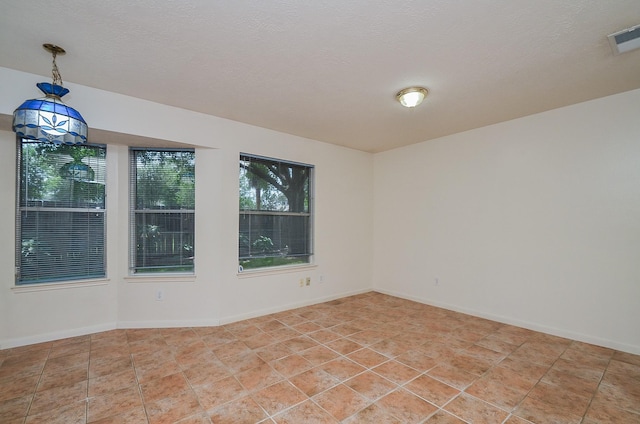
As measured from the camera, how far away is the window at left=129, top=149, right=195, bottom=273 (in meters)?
3.36

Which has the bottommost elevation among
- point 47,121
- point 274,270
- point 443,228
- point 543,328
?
point 543,328

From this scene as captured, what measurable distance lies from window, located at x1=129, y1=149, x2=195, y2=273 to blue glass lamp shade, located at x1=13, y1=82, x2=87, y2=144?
1.21m

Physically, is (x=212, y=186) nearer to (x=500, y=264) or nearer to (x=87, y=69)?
(x=87, y=69)

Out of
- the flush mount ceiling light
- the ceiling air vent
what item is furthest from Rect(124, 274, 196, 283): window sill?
the ceiling air vent

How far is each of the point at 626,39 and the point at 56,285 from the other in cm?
533

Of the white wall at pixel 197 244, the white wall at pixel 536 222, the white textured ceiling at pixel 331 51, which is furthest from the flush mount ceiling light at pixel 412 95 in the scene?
the white wall at pixel 197 244

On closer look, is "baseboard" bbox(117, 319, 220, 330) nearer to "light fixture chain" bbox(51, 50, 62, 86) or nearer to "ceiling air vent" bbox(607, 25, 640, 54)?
"light fixture chain" bbox(51, 50, 62, 86)

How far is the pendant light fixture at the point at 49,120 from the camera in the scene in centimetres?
197

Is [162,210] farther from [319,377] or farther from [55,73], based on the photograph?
[319,377]

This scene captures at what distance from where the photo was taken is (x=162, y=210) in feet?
11.2

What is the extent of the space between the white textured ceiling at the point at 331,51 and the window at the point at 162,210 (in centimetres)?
73

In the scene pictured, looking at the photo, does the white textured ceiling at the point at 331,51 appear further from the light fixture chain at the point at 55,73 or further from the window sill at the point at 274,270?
the window sill at the point at 274,270

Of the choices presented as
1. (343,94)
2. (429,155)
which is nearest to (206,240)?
(343,94)

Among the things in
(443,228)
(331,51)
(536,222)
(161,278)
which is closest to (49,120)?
(161,278)
